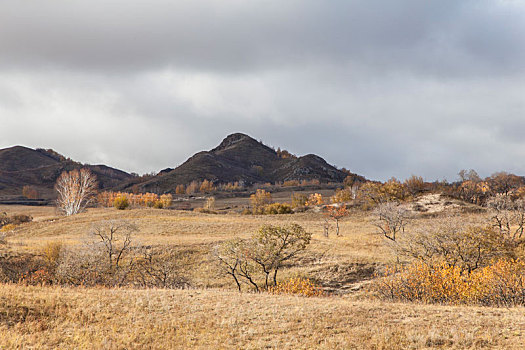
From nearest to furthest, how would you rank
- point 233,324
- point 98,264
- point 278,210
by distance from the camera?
point 233,324 → point 98,264 → point 278,210

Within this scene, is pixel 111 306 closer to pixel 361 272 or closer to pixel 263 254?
pixel 263 254

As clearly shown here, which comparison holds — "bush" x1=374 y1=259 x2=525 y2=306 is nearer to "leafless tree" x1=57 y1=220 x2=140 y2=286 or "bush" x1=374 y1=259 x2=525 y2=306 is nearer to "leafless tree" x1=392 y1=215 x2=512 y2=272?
"leafless tree" x1=392 y1=215 x2=512 y2=272

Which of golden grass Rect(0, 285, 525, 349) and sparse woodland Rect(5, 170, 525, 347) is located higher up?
golden grass Rect(0, 285, 525, 349)

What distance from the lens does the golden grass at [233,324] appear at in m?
11.7

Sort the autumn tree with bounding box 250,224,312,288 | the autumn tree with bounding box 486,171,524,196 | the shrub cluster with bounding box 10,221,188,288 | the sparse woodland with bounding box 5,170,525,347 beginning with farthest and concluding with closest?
1. the autumn tree with bounding box 486,171,524,196
2. the autumn tree with bounding box 250,224,312,288
3. the shrub cluster with bounding box 10,221,188,288
4. the sparse woodland with bounding box 5,170,525,347

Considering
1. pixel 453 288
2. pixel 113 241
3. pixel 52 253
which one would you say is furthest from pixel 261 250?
pixel 52 253

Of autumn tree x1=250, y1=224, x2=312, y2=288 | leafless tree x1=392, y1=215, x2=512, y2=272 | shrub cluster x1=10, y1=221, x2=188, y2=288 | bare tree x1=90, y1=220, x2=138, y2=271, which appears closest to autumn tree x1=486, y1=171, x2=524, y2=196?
leafless tree x1=392, y1=215, x2=512, y2=272

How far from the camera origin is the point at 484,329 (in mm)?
12773

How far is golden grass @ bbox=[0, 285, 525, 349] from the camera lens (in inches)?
459

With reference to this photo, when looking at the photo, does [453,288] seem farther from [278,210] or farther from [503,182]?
[503,182]

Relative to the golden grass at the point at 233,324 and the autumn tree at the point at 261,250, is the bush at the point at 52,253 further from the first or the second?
the golden grass at the point at 233,324

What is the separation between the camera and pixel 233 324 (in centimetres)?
1390

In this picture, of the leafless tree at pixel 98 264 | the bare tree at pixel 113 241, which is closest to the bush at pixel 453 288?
the leafless tree at pixel 98 264

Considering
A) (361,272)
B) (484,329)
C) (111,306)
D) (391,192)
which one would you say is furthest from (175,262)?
(391,192)
